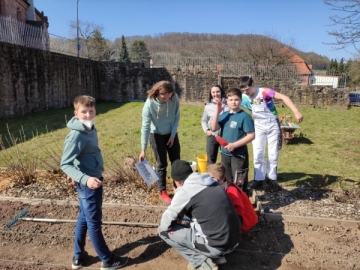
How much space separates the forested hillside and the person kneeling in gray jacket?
90.5 ft

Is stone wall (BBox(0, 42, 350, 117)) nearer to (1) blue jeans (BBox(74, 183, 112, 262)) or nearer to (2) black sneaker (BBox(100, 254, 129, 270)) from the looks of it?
(1) blue jeans (BBox(74, 183, 112, 262))

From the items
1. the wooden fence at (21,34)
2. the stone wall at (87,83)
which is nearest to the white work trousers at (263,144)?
the stone wall at (87,83)

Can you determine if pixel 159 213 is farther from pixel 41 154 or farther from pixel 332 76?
pixel 332 76

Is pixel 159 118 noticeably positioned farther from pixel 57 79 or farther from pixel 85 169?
pixel 57 79

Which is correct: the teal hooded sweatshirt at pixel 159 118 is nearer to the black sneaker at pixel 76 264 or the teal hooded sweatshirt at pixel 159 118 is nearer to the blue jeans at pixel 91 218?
the blue jeans at pixel 91 218

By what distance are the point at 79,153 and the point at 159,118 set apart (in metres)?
1.46

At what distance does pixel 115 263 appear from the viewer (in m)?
2.85

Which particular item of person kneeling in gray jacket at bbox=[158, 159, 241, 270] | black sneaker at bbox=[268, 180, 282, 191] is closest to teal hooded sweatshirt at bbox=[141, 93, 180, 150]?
person kneeling in gray jacket at bbox=[158, 159, 241, 270]

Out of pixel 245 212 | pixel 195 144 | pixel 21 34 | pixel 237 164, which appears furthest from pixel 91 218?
pixel 21 34

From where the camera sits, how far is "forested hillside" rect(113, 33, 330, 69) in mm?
28922

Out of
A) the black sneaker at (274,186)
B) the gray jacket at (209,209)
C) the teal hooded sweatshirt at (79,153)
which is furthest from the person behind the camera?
the black sneaker at (274,186)

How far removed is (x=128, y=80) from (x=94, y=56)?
4504mm

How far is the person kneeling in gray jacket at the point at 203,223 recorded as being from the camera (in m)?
2.58

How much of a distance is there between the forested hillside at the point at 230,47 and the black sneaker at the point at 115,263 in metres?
27.7
